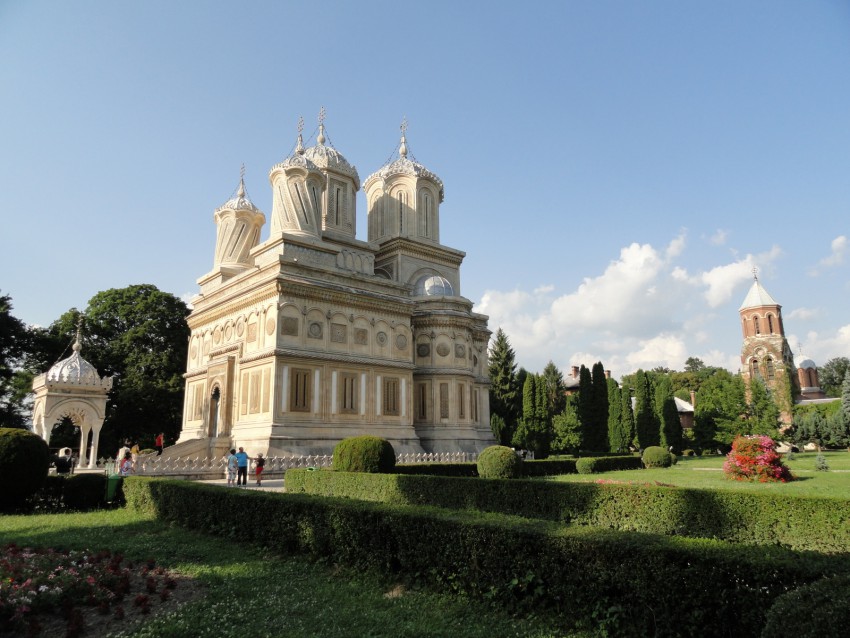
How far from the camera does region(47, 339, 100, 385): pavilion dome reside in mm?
26000

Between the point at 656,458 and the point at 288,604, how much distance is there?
25.5 metres

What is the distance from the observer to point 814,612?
334cm

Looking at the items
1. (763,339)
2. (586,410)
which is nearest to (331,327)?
(586,410)

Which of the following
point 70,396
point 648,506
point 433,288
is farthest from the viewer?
point 433,288

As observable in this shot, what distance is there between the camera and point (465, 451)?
102 feet

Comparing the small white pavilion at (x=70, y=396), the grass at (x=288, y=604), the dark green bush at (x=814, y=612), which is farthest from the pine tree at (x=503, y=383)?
the dark green bush at (x=814, y=612)

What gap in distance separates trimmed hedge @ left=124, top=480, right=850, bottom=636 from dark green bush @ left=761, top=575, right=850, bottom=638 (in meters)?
1.07

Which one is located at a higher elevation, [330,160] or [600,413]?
[330,160]

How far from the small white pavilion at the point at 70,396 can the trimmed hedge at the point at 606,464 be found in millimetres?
21612

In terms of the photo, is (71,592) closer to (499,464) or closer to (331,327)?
(499,464)

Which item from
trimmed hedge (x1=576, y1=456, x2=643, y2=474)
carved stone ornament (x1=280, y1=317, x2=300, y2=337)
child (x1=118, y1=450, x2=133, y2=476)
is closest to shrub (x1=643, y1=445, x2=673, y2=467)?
trimmed hedge (x1=576, y1=456, x2=643, y2=474)

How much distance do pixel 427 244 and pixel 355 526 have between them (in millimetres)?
29739

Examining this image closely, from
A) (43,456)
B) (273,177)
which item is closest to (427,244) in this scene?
(273,177)

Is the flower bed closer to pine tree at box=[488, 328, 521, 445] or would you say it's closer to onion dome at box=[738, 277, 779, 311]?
pine tree at box=[488, 328, 521, 445]
